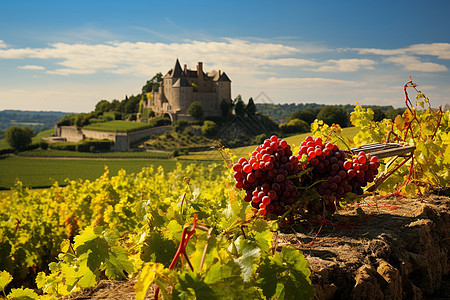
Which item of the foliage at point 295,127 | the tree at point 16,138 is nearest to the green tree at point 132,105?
the tree at point 16,138

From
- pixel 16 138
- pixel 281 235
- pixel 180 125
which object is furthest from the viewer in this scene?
pixel 180 125

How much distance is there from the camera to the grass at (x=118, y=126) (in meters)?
67.3

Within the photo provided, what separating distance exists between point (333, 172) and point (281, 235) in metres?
0.45

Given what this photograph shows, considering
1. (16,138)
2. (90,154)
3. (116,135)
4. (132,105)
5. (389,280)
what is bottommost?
(90,154)

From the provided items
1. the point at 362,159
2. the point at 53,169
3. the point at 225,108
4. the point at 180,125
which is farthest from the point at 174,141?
the point at 362,159

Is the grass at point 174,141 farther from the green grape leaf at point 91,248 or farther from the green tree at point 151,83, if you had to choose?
the green grape leaf at point 91,248

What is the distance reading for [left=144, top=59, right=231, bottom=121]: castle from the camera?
72062 millimetres

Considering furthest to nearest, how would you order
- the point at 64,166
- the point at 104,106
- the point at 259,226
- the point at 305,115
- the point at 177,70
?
Result: the point at 104,106
the point at 177,70
the point at 305,115
the point at 64,166
the point at 259,226

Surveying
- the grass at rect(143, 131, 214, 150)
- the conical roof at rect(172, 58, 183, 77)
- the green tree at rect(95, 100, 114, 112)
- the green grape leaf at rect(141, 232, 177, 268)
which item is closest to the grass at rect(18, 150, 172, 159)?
the grass at rect(143, 131, 214, 150)

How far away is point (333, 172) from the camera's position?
2074mm

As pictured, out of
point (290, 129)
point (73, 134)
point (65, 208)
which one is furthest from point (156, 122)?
point (65, 208)

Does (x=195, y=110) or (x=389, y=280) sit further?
(x=195, y=110)

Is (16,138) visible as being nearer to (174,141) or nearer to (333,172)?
(174,141)

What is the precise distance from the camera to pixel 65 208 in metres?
5.02
